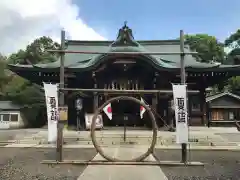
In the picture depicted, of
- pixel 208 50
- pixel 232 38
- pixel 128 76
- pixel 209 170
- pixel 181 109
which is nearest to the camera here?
pixel 209 170

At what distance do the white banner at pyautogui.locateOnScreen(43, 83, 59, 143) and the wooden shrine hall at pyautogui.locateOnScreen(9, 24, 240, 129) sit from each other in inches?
367

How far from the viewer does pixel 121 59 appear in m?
19.8

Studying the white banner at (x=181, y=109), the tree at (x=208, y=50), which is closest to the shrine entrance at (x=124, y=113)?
the white banner at (x=181, y=109)

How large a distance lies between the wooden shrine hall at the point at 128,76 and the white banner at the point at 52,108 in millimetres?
9318

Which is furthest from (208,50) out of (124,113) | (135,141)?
(135,141)

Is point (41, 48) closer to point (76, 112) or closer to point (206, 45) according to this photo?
point (206, 45)

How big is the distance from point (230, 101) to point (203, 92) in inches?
525

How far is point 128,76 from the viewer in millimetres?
21094

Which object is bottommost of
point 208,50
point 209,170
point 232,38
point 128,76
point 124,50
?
point 209,170

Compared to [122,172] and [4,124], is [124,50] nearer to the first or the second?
[122,172]

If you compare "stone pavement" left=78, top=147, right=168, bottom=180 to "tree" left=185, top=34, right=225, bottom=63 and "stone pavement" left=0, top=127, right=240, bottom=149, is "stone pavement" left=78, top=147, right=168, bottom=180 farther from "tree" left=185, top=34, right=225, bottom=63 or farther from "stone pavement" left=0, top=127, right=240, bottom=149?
"tree" left=185, top=34, right=225, bottom=63

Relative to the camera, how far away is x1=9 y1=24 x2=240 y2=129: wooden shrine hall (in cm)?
2002

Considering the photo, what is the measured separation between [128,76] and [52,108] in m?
11.4

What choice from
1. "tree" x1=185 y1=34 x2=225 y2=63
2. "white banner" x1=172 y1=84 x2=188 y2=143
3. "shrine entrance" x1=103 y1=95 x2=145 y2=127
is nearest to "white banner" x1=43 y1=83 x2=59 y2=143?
"white banner" x1=172 y1=84 x2=188 y2=143
